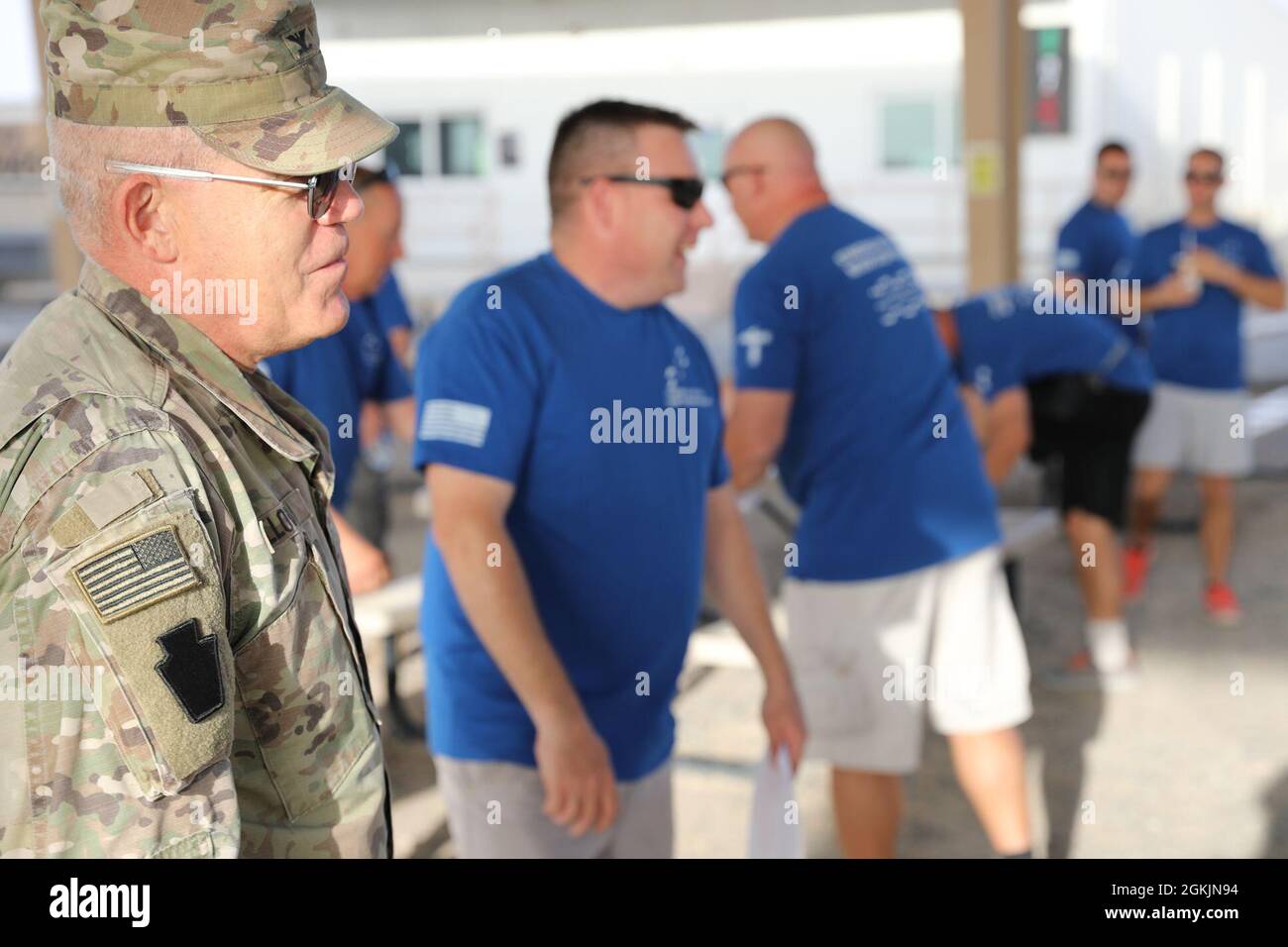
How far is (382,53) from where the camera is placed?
18.1 metres

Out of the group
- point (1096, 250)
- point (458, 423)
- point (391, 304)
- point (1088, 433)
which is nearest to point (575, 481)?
point (458, 423)

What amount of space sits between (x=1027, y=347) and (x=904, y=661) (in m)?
1.87

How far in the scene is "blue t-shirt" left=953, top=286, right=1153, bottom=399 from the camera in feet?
14.6

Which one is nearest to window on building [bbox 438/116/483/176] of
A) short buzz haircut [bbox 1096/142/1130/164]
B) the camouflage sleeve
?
short buzz haircut [bbox 1096/142/1130/164]

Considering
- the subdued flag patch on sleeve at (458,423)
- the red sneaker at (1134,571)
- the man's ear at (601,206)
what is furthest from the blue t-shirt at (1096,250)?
the subdued flag patch on sleeve at (458,423)

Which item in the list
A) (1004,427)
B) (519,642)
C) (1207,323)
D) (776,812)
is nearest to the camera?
(519,642)

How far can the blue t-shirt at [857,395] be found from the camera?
3189mm

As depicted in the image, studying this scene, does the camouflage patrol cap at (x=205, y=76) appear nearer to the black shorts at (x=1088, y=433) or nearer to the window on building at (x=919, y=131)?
the black shorts at (x=1088, y=433)

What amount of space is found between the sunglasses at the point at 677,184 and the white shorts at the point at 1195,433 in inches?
173

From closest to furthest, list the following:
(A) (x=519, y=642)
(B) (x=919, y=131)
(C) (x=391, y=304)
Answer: (A) (x=519, y=642)
(C) (x=391, y=304)
(B) (x=919, y=131)

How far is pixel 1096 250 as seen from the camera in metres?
Answer: 6.67

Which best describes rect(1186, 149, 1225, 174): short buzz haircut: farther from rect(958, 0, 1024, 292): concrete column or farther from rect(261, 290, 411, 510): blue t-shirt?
rect(261, 290, 411, 510): blue t-shirt

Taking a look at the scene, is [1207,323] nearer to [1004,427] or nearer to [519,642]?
[1004,427]
